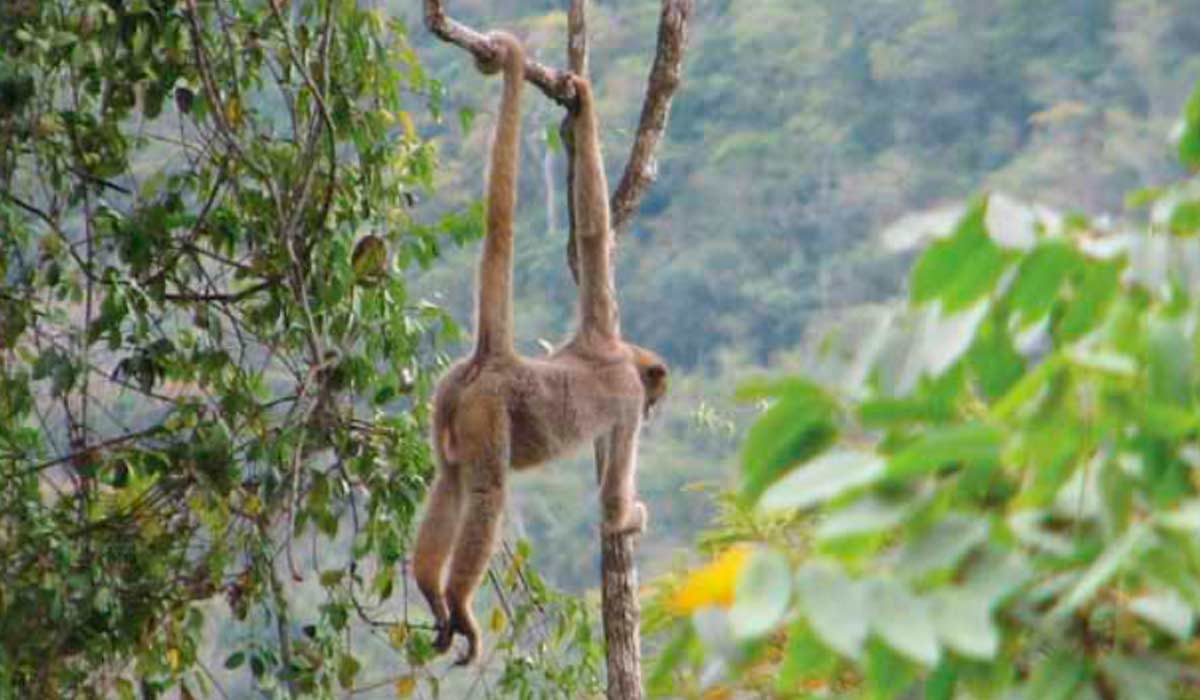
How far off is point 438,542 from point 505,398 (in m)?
0.48

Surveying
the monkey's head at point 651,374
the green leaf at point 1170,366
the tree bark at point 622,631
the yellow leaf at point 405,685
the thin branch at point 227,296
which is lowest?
the yellow leaf at point 405,685

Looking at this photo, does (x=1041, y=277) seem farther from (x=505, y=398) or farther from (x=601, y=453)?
(x=601, y=453)

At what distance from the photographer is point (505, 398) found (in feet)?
19.7

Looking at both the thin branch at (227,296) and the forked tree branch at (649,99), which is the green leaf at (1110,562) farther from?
the thin branch at (227,296)

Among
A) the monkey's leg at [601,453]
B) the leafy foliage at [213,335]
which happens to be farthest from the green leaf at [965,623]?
the monkey's leg at [601,453]

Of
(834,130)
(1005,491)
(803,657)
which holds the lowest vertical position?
(834,130)

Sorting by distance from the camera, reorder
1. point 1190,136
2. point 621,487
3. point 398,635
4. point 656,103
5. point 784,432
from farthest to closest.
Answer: point 621,487 → point 398,635 → point 656,103 → point 1190,136 → point 784,432

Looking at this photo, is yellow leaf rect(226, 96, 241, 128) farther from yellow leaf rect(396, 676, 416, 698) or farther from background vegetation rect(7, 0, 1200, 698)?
yellow leaf rect(396, 676, 416, 698)

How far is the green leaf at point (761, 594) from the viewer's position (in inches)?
53.7

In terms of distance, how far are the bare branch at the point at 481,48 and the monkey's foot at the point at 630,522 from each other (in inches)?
47.4

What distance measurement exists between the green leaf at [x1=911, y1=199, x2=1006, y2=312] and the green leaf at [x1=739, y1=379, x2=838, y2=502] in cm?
11

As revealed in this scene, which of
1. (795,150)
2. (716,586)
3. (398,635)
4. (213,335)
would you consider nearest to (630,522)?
(398,635)

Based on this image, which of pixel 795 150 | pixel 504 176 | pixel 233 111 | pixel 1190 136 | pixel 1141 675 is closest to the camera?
pixel 1141 675

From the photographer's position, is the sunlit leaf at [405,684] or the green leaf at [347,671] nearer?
the green leaf at [347,671]
